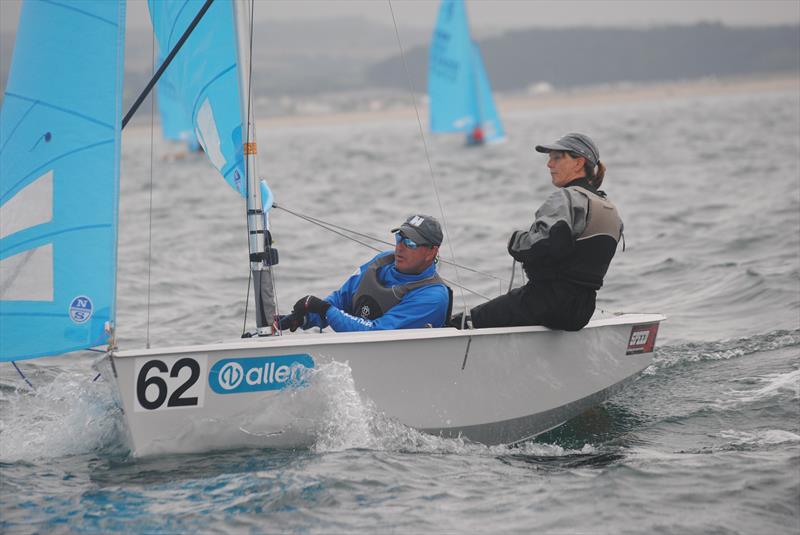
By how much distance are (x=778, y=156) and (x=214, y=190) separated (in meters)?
12.2

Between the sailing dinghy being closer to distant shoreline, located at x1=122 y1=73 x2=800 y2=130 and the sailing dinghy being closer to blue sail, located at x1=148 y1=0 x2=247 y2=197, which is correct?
blue sail, located at x1=148 y1=0 x2=247 y2=197

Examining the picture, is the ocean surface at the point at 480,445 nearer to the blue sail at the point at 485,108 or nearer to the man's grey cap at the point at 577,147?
the man's grey cap at the point at 577,147

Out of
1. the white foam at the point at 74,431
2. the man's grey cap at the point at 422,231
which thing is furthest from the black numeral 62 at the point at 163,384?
the man's grey cap at the point at 422,231

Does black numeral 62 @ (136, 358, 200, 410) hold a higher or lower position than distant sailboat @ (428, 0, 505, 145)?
lower

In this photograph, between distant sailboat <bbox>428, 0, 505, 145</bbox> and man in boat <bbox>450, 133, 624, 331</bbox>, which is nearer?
man in boat <bbox>450, 133, 624, 331</bbox>

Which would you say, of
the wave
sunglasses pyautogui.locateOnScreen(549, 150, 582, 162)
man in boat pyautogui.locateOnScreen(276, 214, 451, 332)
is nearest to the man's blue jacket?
man in boat pyautogui.locateOnScreen(276, 214, 451, 332)

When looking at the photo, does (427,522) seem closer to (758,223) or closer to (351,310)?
(351,310)

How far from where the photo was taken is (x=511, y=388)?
4516 mm

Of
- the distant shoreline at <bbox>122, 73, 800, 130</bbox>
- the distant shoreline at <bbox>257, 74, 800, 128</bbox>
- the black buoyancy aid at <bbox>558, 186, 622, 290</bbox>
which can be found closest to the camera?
the black buoyancy aid at <bbox>558, 186, 622, 290</bbox>

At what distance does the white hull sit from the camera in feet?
12.8

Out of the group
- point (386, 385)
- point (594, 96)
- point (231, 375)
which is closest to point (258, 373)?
point (231, 375)

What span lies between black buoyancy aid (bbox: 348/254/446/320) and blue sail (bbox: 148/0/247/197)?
71cm

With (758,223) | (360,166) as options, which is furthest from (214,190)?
(758,223)

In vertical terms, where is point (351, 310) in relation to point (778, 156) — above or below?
below
